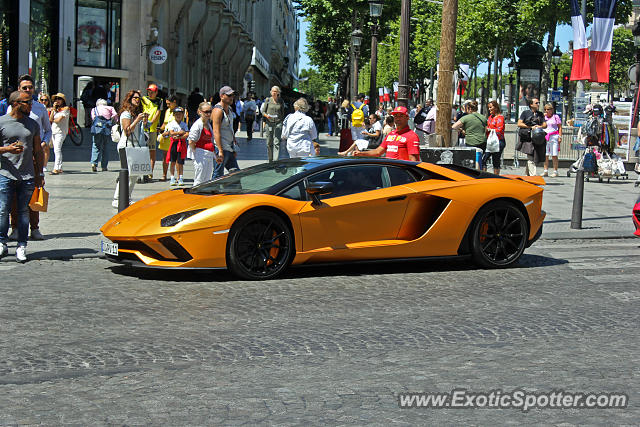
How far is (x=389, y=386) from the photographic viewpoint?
17.6 ft

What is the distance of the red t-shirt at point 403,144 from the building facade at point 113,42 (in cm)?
957

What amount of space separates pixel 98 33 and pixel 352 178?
31919 mm

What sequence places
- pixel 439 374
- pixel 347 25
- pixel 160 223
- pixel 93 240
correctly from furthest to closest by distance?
pixel 347 25, pixel 93 240, pixel 160 223, pixel 439 374

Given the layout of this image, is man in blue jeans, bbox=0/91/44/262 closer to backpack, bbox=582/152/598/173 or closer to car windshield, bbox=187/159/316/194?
car windshield, bbox=187/159/316/194

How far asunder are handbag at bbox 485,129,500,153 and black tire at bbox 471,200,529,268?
388 inches

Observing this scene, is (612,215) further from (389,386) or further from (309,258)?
(389,386)

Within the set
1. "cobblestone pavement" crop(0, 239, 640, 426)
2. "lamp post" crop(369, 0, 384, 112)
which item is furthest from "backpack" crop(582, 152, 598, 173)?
"cobblestone pavement" crop(0, 239, 640, 426)

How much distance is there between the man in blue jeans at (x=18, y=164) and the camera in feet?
32.2

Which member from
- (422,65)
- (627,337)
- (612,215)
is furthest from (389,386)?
(422,65)

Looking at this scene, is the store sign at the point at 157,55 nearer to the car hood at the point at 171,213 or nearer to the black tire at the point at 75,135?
the black tire at the point at 75,135

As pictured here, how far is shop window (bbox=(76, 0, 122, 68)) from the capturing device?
38688mm

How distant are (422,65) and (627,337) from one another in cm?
8038

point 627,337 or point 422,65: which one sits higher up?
point 422,65

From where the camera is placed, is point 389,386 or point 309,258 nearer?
point 389,386
